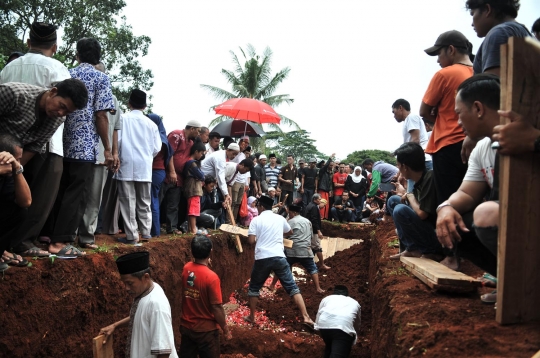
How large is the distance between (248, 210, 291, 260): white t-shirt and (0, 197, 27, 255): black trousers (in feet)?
A: 19.0

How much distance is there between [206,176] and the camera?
1047cm

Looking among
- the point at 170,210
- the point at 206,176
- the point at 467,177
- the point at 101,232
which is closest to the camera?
the point at 467,177

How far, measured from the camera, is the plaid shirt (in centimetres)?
410

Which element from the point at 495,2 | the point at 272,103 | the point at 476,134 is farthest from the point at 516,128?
the point at 272,103

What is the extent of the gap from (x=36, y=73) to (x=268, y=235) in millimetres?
5249

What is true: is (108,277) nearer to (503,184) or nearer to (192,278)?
(192,278)

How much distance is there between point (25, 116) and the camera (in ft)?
13.9

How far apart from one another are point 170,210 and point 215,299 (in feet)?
11.6

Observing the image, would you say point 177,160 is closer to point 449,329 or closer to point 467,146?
point 467,146

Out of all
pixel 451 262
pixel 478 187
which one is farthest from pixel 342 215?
pixel 478 187

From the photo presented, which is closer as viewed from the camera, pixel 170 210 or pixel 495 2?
pixel 495 2

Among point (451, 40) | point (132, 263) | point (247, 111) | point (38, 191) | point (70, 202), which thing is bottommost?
point (132, 263)

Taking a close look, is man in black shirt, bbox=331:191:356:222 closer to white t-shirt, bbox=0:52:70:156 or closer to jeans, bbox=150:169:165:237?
jeans, bbox=150:169:165:237

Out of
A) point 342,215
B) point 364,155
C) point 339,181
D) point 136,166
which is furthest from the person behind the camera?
point 364,155
